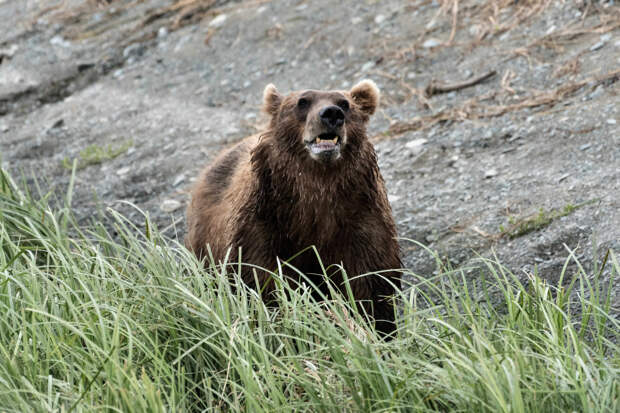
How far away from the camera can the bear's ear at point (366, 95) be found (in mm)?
4648

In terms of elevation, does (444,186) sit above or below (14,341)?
below

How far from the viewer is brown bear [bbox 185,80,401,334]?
13.8ft

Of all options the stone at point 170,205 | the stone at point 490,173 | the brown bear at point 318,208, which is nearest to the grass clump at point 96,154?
the stone at point 170,205

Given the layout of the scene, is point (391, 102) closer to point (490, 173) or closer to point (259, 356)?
point (490, 173)

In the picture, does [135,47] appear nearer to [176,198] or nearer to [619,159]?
[176,198]

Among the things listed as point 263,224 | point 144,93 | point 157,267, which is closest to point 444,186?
point 263,224

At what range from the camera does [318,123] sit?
13.3ft

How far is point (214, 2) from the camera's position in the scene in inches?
411

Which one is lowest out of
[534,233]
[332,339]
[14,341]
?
[534,233]

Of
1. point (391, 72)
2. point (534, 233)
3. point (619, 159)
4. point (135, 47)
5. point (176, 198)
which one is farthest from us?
point (135, 47)

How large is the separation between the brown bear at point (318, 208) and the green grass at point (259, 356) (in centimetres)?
60

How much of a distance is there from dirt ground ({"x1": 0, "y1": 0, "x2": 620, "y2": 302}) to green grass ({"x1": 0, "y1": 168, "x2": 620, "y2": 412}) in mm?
749

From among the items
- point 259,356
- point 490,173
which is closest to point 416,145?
point 490,173

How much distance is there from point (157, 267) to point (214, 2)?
7.29m
